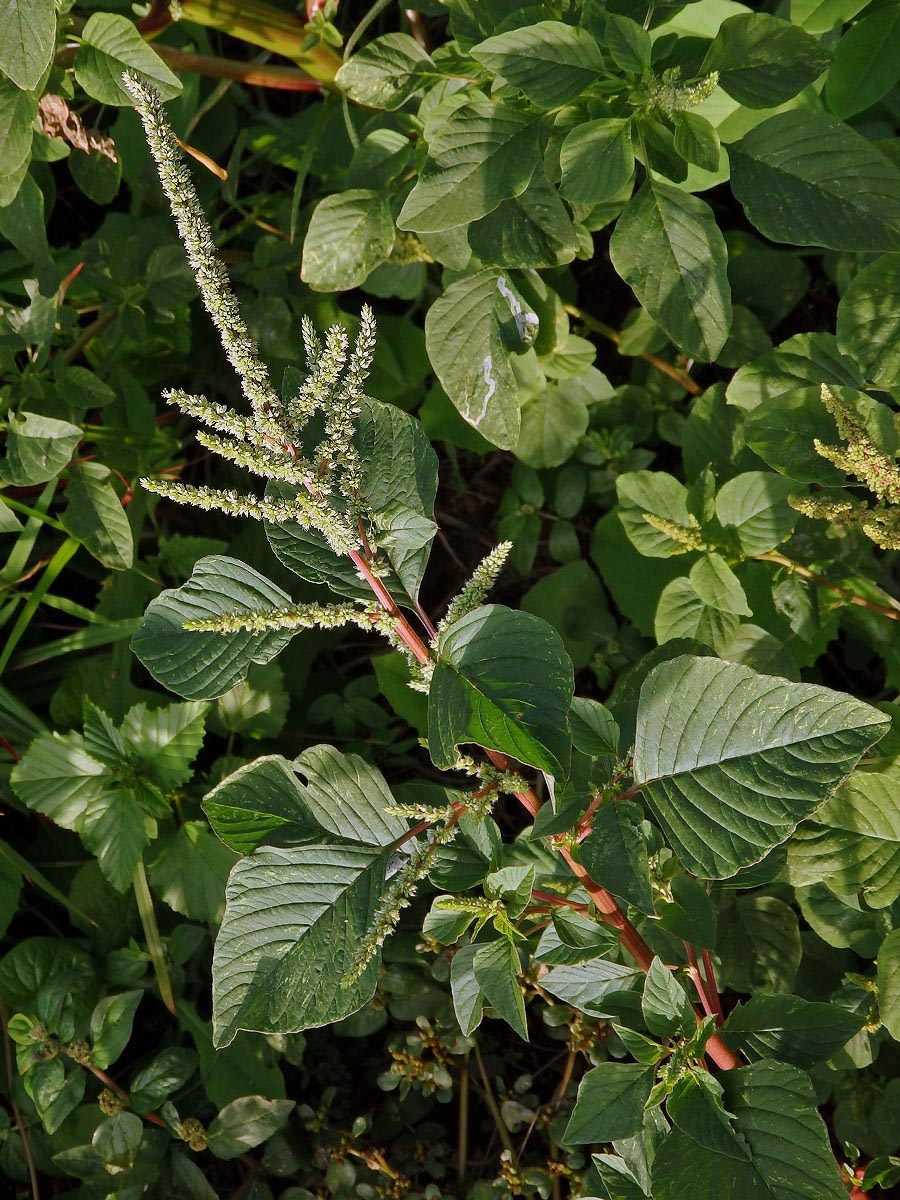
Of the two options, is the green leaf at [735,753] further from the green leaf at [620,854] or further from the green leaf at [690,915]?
the green leaf at [690,915]

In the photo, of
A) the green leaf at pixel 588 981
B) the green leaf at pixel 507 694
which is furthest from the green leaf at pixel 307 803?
the green leaf at pixel 588 981

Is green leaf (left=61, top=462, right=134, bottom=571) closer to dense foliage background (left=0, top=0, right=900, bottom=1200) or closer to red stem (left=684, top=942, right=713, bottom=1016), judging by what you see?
dense foliage background (left=0, top=0, right=900, bottom=1200)

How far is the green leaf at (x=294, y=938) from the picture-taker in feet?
4.05

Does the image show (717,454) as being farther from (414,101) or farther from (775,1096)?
(775,1096)

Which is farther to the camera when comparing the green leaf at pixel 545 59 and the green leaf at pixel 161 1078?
the green leaf at pixel 161 1078

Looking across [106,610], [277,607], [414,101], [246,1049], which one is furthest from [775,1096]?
[414,101]

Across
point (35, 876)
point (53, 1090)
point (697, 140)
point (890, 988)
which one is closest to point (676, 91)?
point (697, 140)

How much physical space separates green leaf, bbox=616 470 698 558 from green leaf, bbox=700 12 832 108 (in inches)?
25.5

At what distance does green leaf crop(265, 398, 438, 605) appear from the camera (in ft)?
4.31

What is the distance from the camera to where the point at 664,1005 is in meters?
1.30

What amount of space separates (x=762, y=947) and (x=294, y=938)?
0.95 m

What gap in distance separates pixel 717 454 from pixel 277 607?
115cm

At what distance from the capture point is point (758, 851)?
1.21m

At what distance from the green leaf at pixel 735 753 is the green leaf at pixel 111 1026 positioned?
1254 millimetres
